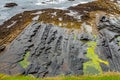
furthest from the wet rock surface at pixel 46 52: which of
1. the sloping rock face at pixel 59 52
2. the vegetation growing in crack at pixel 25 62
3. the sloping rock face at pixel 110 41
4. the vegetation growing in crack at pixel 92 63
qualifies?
the sloping rock face at pixel 110 41

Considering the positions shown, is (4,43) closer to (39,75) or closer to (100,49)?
(39,75)

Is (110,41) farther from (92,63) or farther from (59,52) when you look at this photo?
(59,52)

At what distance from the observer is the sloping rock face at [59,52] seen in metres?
33.8

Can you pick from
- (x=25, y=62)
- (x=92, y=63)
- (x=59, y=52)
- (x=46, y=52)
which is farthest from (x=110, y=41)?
(x=25, y=62)

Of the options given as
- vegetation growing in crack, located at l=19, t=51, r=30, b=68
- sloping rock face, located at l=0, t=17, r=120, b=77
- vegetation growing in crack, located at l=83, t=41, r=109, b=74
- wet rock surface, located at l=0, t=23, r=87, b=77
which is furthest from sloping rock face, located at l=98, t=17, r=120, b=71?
vegetation growing in crack, located at l=19, t=51, r=30, b=68

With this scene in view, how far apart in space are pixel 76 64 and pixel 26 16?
16.3 metres

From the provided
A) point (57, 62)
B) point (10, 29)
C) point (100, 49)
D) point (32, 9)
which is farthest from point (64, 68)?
point (32, 9)

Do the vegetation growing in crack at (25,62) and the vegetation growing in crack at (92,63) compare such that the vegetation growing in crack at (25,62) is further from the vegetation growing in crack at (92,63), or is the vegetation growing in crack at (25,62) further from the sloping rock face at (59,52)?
the vegetation growing in crack at (92,63)

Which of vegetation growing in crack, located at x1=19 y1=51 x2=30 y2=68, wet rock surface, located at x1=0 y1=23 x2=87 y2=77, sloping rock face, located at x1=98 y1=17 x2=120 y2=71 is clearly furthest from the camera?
sloping rock face, located at x1=98 y1=17 x2=120 y2=71

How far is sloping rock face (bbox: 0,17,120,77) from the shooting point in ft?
111

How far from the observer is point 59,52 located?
36438mm

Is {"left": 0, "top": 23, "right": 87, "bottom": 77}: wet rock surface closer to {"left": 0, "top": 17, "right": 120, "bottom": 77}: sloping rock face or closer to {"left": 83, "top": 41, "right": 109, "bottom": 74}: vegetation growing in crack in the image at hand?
{"left": 0, "top": 17, "right": 120, "bottom": 77}: sloping rock face

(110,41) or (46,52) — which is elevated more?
(110,41)

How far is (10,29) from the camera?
1694 inches
